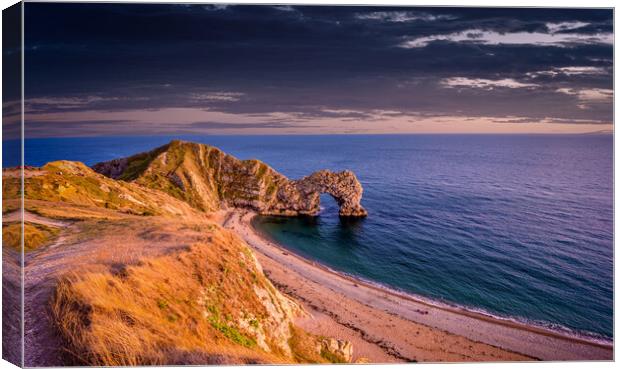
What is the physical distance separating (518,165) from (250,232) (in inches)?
1571

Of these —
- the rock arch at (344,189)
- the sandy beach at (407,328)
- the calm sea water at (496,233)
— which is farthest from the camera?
the rock arch at (344,189)

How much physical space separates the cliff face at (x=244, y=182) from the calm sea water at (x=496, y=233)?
9.05ft

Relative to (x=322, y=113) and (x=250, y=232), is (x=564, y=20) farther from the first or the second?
(x=250, y=232)

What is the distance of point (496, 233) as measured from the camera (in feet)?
140

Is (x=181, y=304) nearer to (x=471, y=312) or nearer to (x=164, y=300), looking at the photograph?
(x=164, y=300)

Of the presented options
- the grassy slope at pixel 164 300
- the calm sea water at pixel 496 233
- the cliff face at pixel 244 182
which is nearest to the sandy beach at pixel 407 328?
the calm sea water at pixel 496 233

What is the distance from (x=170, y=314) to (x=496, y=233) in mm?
39632

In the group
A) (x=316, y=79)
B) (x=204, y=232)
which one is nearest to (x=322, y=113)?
(x=316, y=79)

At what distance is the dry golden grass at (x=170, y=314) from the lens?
9719 mm

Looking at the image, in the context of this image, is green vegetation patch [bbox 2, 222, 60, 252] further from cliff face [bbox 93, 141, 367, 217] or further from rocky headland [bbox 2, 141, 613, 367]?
cliff face [bbox 93, 141, 367, 217]

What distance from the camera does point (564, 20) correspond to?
46.2 feet

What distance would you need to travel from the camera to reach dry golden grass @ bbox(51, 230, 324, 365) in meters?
9.72

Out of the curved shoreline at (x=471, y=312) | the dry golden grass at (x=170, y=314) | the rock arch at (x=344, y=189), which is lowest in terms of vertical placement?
the curved shoreline at (x=471, y=312)

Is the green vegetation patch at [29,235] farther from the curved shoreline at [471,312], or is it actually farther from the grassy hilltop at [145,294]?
the curved shoreline at [471,312]
